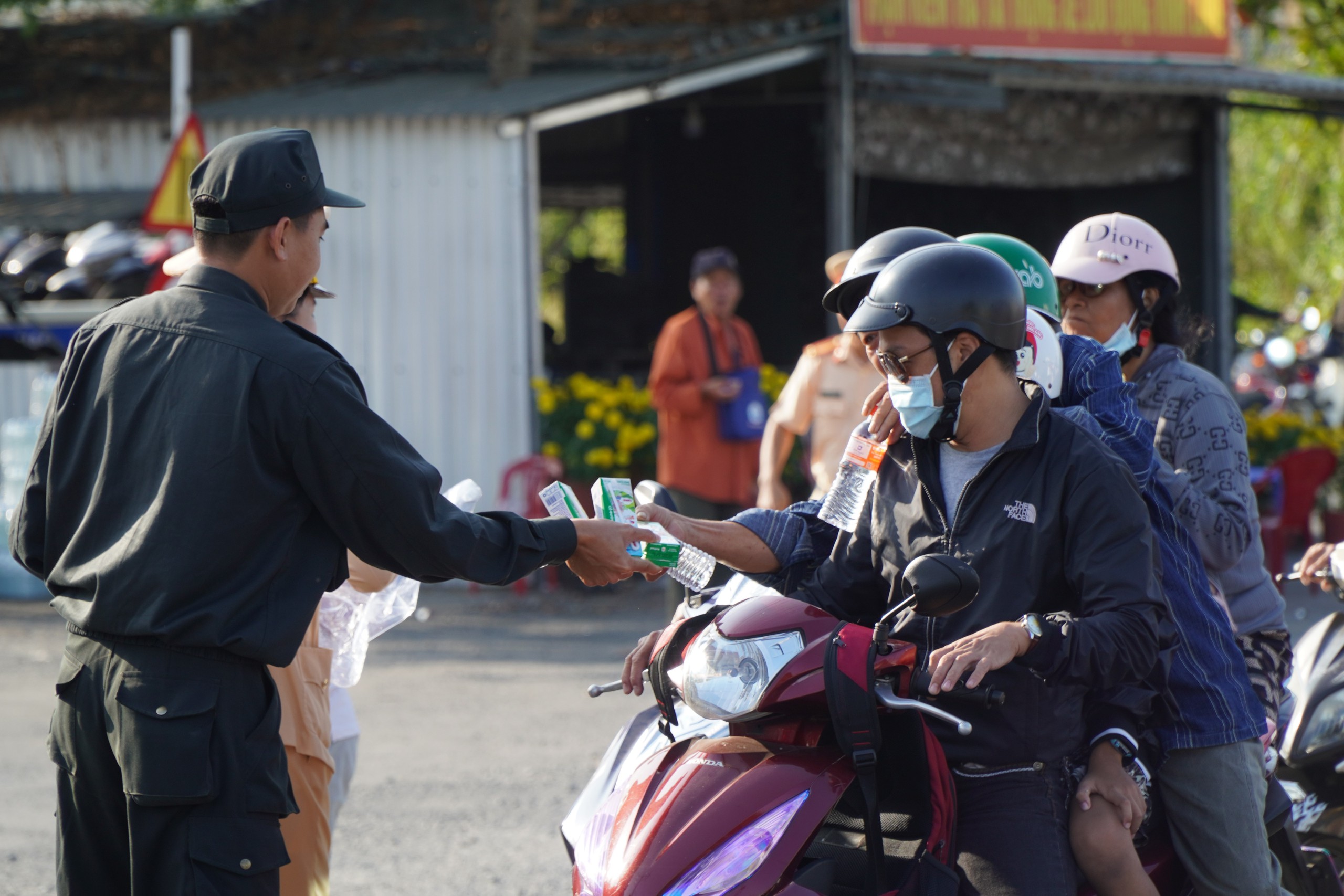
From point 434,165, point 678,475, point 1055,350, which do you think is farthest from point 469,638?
point 1055,350

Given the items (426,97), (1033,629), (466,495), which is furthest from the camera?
(426,97)

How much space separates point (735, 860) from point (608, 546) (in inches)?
34.4

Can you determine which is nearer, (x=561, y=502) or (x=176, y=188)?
(x=561, y=502)

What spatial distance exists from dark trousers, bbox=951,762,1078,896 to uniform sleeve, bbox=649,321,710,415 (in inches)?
228

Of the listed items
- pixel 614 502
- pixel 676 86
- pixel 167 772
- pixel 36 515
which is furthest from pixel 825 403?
pixel 676 86

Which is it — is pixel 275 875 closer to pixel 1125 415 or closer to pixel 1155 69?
pixel 1125 415

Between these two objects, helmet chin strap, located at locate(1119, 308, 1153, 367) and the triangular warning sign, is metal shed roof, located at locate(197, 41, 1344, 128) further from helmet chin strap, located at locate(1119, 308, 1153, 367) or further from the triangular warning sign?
helmet chin strap, located at locate(1119, 308, 1153, 367)

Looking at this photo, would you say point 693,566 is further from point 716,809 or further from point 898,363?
point 716,809

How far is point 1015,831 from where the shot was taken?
280 cm

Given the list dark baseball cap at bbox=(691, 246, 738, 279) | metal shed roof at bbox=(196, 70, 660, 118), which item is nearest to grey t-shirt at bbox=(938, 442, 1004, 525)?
dark baseball cap at bbox=(691, 246, 738, 279)

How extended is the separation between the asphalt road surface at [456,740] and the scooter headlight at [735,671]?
8.19 feet

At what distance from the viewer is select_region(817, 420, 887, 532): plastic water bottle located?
3.25m

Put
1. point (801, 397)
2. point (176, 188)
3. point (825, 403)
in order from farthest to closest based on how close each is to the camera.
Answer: point (176, 188) → point (801, 397) → point (825, 403)

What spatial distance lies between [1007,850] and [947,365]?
931mm
